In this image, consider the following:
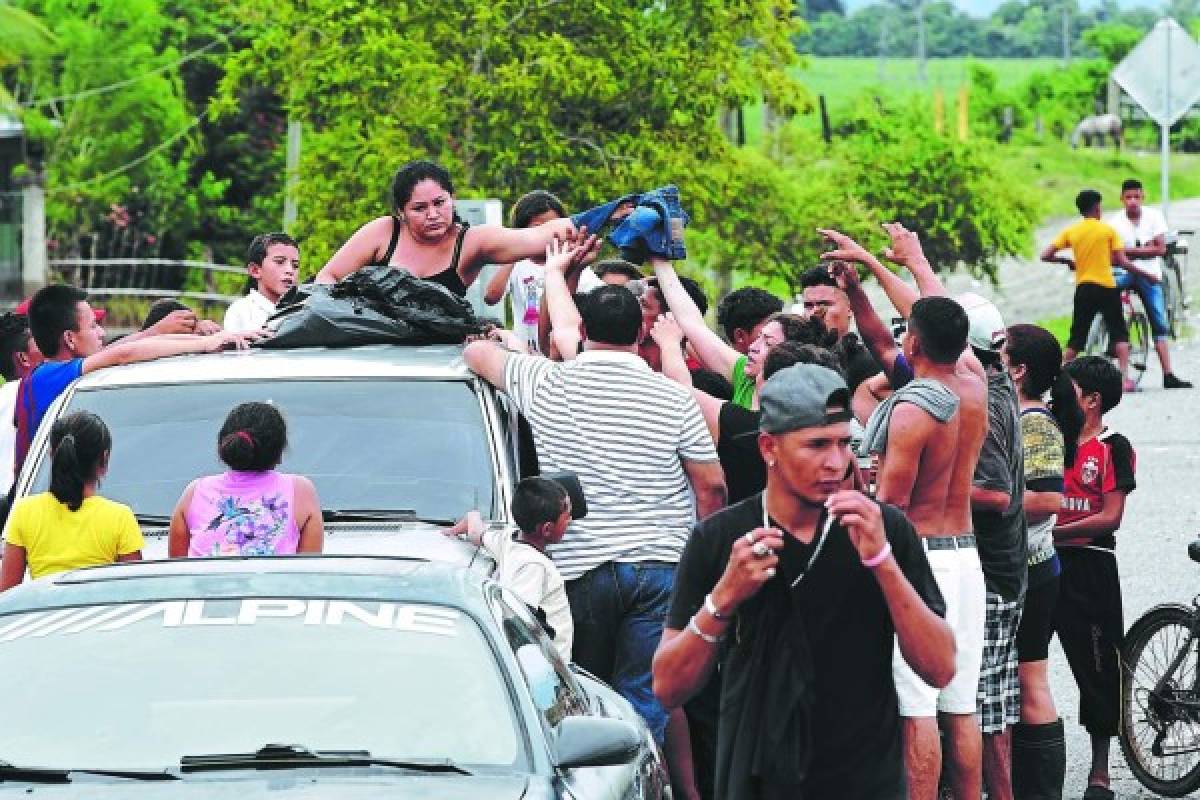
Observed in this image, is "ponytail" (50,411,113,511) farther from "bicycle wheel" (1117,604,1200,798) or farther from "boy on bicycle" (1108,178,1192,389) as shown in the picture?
"boy on bicycle" (1108,178,1192,389)

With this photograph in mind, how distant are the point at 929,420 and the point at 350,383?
2.31 m

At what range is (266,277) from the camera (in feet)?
39.1

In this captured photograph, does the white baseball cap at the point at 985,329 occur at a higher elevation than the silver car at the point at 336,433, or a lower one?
higher

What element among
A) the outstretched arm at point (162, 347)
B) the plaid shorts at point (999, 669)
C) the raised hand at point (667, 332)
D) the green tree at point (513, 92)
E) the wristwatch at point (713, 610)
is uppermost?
the green tree at point (513, 92)

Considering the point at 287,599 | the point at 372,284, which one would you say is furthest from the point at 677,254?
→ the point at 287,599

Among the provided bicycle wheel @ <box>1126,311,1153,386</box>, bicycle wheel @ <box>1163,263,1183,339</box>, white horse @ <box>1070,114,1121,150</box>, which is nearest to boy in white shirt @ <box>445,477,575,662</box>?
bicycle wheel @ <box>1126,311,1153,386</box>

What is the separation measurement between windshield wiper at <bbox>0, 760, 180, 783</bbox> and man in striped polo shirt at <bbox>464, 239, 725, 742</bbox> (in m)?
3.16

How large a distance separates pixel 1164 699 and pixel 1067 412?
3.80 feet

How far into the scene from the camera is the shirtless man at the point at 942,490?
820cm

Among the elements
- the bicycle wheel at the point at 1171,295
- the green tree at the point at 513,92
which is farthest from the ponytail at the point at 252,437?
the bicycle wheel at the point at 1171,295

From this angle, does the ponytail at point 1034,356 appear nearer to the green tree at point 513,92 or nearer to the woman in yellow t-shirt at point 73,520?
the woman in yellow t-shirt at point 73,520

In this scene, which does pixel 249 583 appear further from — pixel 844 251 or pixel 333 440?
pixel 844 251

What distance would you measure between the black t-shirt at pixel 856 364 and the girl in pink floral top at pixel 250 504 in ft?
8.36

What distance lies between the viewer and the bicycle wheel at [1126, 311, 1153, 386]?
24547 millimetres
